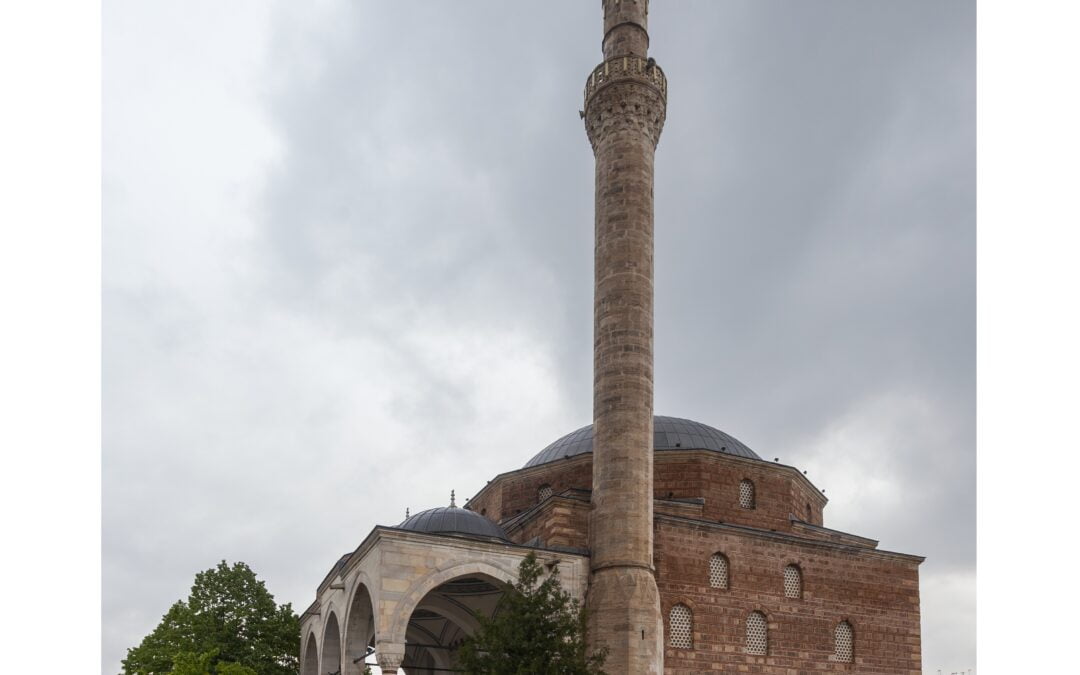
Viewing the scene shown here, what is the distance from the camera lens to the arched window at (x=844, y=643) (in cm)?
1941

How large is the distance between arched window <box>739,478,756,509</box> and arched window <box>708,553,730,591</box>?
2540 mm

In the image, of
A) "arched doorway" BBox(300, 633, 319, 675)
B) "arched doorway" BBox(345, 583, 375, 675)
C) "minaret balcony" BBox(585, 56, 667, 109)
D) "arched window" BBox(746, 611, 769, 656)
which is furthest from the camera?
"arched doorway" BBox(300, 633, 319, 675)

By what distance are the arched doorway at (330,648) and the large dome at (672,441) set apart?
5658 mm

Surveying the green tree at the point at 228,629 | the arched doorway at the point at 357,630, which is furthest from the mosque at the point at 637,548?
the green tree at the point at 228,629

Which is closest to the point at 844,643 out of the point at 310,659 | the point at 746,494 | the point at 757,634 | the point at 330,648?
the point at 757,634

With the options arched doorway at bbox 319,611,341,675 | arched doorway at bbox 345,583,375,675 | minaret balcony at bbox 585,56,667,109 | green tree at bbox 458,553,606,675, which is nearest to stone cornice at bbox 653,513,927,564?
green tree at bbox 458,553,606,675

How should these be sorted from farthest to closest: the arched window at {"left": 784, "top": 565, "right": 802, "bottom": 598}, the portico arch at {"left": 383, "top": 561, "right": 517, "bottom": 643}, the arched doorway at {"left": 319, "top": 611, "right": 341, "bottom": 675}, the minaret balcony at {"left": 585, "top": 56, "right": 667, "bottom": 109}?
the arched doorway at {"left": 319, "top": 611, "right": 341, "bottom": 675} < the minaret balcony at {"left": 585, "top": 56, "right": 667, "bottom": 109} < the arched window at {"left": 784, "top": 565, "right": 802, "bottom": 598} < the portico arch at {"left": 383, "top": 561, "right": 517, "bottom": 643}

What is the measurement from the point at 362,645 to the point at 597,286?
768 cm

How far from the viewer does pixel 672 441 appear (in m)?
22.3

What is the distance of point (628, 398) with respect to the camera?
681 inches

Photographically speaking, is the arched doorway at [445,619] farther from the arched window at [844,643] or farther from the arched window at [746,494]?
the arched window at [844,643]

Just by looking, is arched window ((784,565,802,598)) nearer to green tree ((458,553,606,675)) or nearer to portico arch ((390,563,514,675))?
portico arch ((390,563,514,675))

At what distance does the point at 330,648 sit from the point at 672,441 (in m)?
8.49

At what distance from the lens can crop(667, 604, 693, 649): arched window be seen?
17.8m
